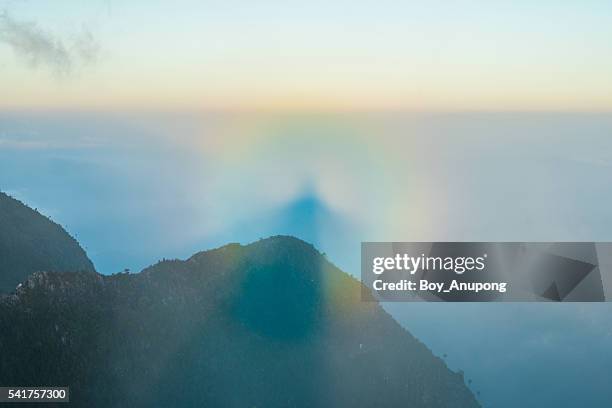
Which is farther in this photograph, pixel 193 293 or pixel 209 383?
pixel 193 293

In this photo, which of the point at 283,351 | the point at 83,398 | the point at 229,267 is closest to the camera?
the point at 83,398

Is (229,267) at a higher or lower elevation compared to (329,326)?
higher

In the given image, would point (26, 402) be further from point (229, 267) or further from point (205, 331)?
point (229, 267)

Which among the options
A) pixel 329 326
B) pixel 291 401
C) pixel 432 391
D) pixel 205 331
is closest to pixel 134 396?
pixel 205 331

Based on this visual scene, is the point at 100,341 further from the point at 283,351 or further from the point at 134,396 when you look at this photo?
the point at 283,351

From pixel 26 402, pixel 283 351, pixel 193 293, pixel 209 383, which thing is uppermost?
pixel 193 293

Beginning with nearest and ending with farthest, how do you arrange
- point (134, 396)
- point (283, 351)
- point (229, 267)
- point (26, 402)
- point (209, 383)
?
point (26, 402) → point (134, 396) → point (209, 383) → point (283, 351) → point (229, 267)

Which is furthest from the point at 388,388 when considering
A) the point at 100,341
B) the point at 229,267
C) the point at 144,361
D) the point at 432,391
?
the point at 100,341
